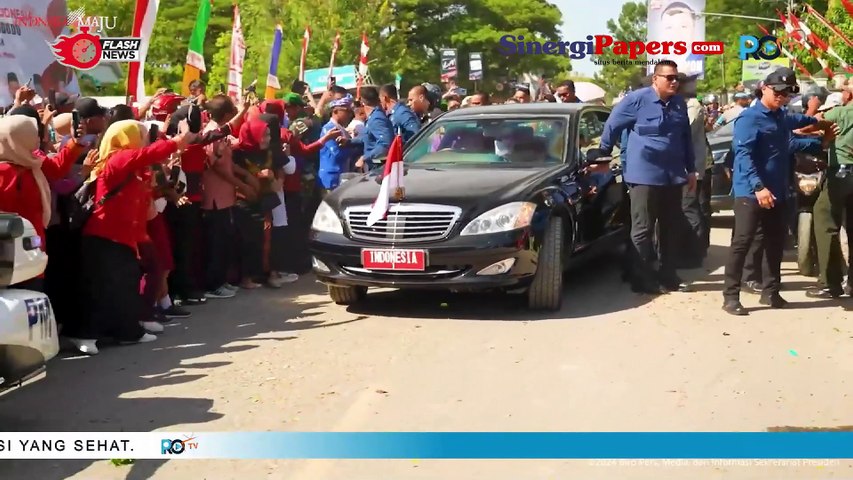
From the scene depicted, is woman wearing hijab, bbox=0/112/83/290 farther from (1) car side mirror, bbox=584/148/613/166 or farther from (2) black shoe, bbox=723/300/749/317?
(2) black shoe, bbox=723/300/749/317

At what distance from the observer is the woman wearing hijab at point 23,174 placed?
22.8ft

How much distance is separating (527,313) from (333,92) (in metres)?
6.14

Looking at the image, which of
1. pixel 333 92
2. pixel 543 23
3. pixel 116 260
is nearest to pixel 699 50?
pixel 333 92

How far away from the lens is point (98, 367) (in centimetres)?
764

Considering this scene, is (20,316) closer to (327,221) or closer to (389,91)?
(327,221)

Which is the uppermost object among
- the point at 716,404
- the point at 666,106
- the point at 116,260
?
the point at 666,106

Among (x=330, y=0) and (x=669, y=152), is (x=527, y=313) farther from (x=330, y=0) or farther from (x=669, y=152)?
(x=330, y=0)

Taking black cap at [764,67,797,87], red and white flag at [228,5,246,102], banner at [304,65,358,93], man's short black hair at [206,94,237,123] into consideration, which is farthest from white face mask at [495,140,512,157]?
banner at [304,65,358,93]

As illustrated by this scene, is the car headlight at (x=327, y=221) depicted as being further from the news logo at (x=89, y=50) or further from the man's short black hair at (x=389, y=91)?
the news logo at (x=89, y=50)

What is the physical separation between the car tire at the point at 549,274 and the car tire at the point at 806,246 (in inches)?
110

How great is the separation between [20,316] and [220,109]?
4.68 m

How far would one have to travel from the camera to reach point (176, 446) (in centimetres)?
491

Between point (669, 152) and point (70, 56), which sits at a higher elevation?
point (70, 56)

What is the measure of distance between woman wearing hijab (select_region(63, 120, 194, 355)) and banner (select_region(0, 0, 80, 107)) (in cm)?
1284
